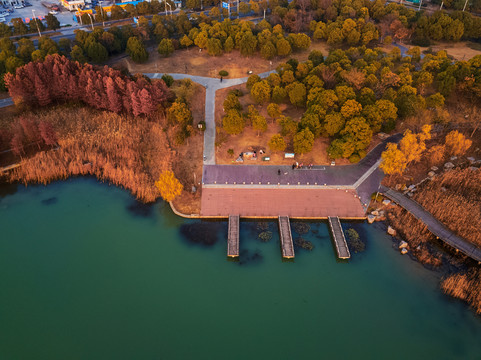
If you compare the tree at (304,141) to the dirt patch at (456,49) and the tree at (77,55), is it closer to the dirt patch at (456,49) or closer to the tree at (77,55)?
the dirt patch at (456,49)

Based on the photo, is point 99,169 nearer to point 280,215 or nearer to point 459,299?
point 280,215

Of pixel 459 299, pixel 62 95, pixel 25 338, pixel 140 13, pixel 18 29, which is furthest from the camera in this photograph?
pixel 140 13

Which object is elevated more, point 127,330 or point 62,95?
point 62,95

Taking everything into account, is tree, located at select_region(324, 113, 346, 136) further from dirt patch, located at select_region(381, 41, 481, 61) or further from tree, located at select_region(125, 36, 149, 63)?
tree, located at select_region(125, 36, 149, 63)

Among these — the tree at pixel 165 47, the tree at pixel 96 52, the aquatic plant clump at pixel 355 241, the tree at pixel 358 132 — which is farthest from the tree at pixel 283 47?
the aquatic plant clump at pixel 355 241

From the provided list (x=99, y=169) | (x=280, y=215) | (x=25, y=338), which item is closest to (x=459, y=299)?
(x=280, y=215)

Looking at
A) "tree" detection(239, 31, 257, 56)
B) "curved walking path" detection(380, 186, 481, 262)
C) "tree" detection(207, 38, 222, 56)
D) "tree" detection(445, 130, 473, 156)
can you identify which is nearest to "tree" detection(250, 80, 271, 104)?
"tree" detection(239, 31, 257, 56)
